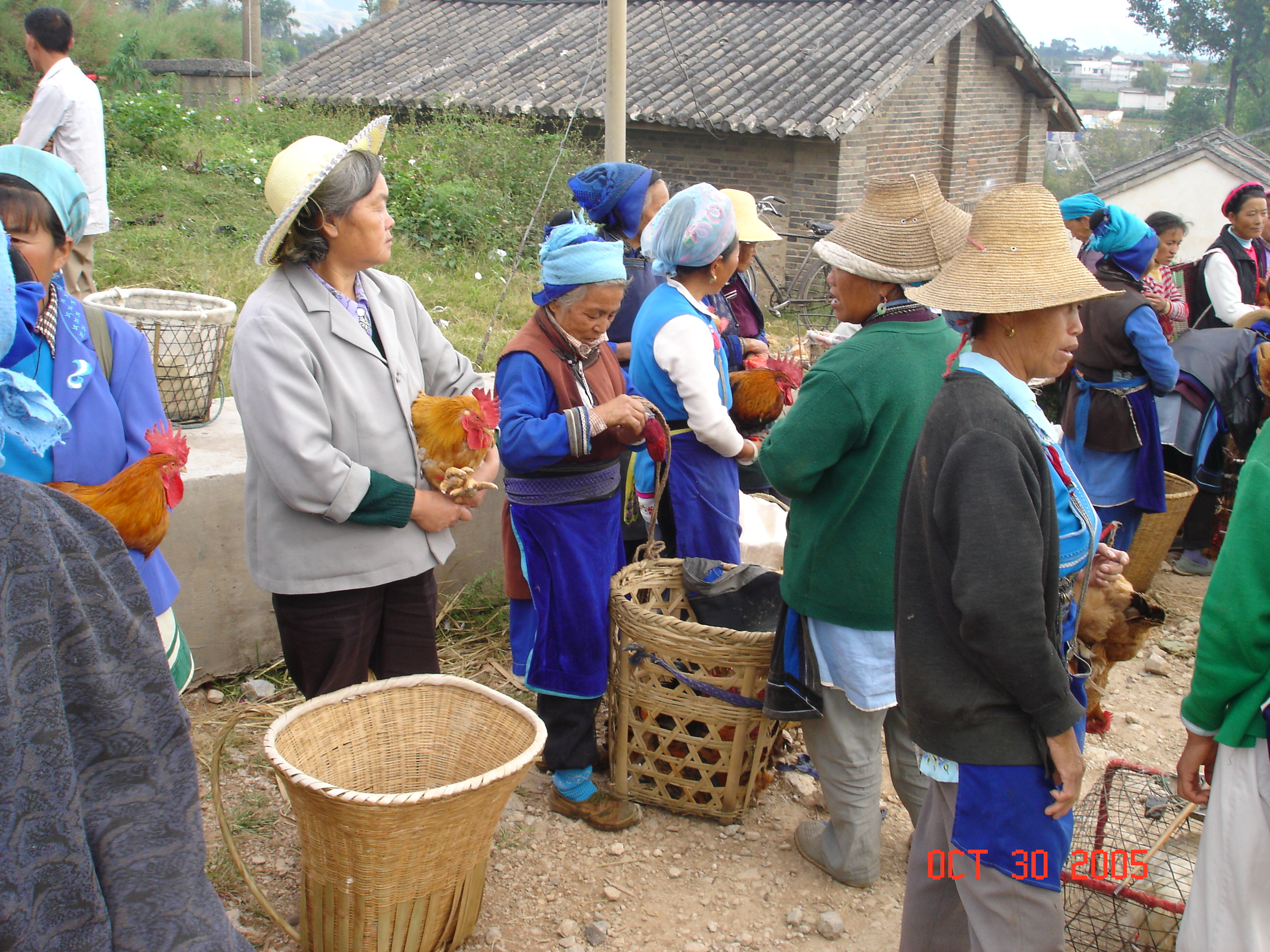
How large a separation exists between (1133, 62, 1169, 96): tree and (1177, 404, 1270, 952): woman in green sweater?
279 feet

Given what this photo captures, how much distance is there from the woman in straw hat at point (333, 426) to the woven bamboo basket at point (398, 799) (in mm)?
212

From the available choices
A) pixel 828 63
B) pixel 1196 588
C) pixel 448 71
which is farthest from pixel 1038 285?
pixel 448 71

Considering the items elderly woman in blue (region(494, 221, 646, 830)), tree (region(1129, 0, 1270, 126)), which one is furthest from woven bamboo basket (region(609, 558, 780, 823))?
tree (region(1129, 0, 1270, 126))

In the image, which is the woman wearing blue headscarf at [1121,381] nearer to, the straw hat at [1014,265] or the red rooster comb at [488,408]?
the straw hat at [1014,265]

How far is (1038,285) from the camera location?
2016 mm

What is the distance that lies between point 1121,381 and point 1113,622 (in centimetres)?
318

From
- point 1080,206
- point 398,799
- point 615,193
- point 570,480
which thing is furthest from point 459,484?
point 1080,206

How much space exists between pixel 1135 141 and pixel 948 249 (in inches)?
2123

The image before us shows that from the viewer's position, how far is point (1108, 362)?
5074 mm

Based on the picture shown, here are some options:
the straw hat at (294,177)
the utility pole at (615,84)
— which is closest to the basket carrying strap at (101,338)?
the straw hat at (294,177)

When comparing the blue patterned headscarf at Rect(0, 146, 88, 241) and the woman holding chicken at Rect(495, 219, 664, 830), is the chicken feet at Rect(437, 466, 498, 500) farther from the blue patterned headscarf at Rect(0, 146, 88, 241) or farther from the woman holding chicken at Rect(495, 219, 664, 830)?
the blue patterned headscarf at Rect(0, 146, 88, 241)

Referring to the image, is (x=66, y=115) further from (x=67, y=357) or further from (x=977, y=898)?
(x=977, y=898)

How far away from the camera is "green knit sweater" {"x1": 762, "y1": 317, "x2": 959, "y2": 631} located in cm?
264

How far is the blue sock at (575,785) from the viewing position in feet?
11.0
